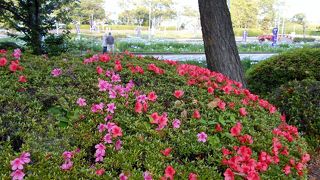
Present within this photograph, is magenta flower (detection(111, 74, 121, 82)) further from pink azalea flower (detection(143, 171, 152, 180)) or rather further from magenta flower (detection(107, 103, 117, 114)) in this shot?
pink azalea flower (detection(143, 171, 152, 180))

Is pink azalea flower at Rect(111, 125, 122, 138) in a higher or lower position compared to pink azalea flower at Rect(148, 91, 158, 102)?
lower

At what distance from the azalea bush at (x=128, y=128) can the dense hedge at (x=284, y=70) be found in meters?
2.81

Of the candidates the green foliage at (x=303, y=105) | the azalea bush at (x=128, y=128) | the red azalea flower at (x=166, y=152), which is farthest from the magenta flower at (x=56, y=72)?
the green foliage at (x=303, y=105)

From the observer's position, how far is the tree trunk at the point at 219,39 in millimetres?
4703

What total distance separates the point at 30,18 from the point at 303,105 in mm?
4855

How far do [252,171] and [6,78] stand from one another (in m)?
1.60

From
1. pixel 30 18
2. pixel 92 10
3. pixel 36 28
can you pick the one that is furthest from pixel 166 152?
pixel 92 10

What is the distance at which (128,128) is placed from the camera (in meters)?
1.94

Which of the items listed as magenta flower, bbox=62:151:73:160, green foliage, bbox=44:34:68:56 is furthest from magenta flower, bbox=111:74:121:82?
green foliage, bbox=44:34:68:56

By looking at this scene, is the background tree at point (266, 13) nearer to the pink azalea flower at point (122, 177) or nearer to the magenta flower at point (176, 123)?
the magenta flower at point (176, 123)

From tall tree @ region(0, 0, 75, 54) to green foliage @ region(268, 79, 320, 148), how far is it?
4012mm

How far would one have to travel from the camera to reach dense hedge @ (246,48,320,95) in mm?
5234

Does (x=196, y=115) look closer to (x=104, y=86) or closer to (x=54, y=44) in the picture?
(x=104, y=86)

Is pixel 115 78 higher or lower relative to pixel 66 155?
higher
